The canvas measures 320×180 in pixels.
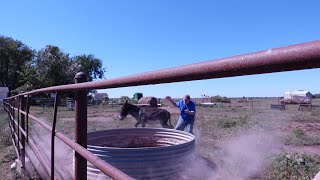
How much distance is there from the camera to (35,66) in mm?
54438

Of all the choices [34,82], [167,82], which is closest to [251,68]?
[167,82]

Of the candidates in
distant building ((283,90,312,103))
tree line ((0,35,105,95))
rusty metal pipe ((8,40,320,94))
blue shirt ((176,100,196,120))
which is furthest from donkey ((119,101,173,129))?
distant building ((283,90,312,103))

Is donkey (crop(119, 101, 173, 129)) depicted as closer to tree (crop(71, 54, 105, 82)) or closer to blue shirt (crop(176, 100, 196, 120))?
blue shirt (crop(176, 100, 196, 120))

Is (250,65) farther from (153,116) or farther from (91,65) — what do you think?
(91,65)

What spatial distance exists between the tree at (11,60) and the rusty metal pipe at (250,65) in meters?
62.3

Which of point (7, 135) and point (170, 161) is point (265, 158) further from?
point (7, 135)

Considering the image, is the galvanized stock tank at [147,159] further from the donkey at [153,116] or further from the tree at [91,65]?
the tree at [91,65]

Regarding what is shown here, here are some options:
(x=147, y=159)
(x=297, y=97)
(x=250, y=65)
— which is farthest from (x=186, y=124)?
(x=297, y=97)

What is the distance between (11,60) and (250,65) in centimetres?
6543

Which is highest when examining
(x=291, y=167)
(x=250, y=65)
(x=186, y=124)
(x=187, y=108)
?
(x=250, y=65)

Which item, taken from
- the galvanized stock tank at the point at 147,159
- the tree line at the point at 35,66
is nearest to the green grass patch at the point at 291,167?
the galvanized stock tank at the point at 147,159

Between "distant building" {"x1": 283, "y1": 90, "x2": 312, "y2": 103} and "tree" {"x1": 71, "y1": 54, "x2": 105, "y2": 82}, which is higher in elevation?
"tree" {"x1": 71, "y1": 54, "x2": 105, "y2": 82}

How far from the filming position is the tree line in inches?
2008

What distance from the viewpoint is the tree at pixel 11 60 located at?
59.9 metres
